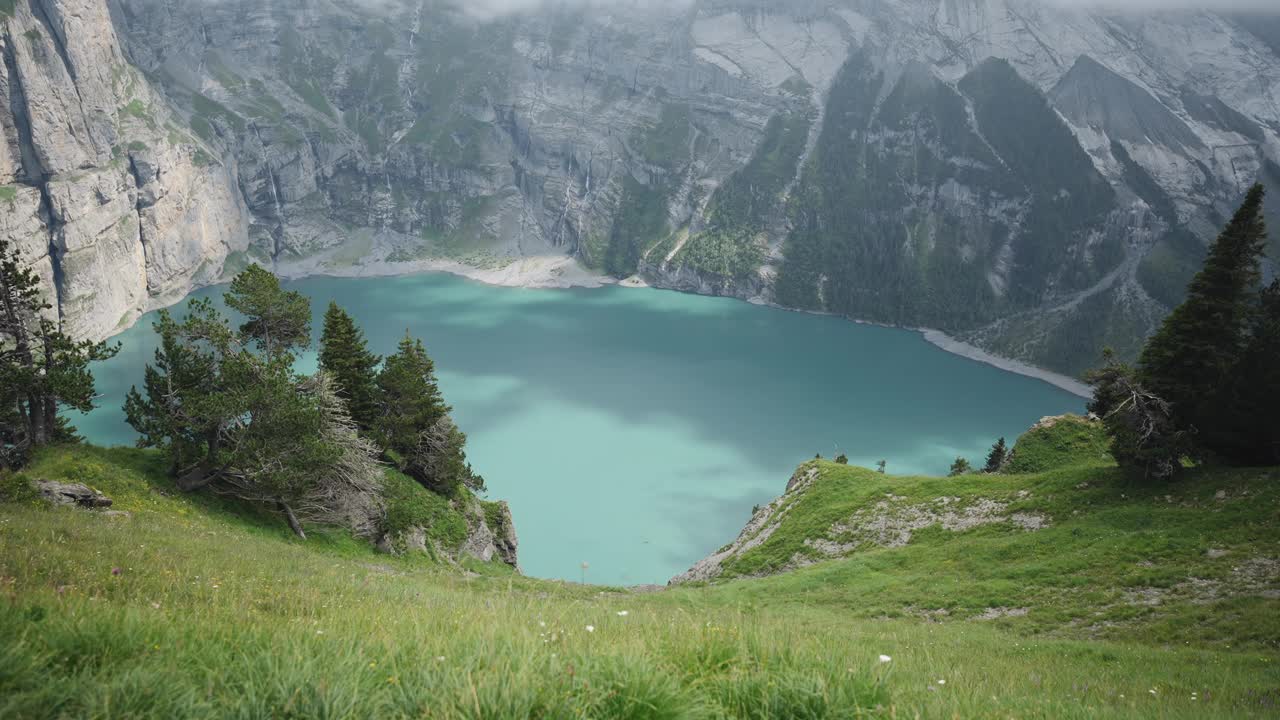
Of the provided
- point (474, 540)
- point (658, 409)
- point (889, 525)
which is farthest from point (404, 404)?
point (658, 409)

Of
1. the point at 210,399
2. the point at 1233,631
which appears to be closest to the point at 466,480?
the point at 210,399

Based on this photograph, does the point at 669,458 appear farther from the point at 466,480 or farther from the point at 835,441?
the point at 466,480

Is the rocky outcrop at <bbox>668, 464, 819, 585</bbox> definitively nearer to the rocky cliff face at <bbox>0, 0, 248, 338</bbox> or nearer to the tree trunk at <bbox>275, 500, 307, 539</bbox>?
the tree trunk at <bbox>275, 500, 307, 539</bbox>

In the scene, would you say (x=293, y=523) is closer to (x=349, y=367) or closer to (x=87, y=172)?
(x=349, y=367)

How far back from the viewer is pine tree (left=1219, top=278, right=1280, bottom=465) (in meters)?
24.6

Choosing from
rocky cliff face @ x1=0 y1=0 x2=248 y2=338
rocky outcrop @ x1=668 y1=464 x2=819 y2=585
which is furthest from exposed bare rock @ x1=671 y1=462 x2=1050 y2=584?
rocky cliff face @ x1=0 y1=0 x2=248 y2=338

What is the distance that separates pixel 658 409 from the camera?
111375 mm

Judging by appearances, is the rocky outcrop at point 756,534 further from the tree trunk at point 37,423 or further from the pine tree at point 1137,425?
the tree trunk at point 37,423

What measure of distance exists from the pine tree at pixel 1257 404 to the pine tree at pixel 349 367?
127 ft

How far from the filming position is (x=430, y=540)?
103 ft

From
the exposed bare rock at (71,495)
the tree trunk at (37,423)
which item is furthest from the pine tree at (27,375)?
the exposed bare rock at (71,495)

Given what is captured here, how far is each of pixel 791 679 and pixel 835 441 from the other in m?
104

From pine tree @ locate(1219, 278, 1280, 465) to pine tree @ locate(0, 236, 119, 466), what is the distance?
41.5 m

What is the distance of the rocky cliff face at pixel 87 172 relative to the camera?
438 ft
